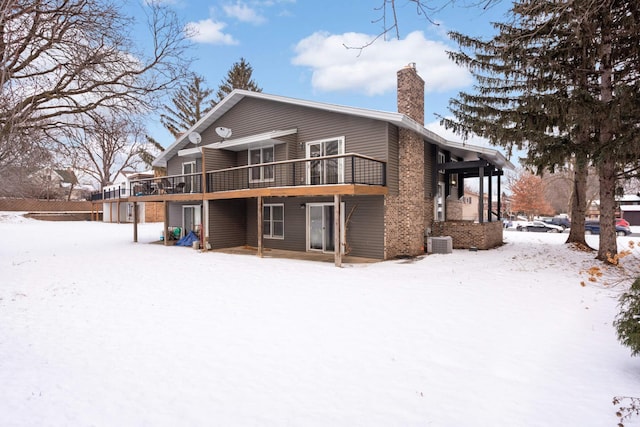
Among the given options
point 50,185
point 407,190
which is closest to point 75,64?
point 407,190

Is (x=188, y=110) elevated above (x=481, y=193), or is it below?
above

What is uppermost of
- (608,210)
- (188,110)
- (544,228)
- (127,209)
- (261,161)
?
(188,110)

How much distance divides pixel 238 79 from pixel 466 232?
29976 mm

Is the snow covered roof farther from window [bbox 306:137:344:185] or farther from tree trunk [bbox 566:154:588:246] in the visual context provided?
tree trunk [bbox 566:154:588:246]

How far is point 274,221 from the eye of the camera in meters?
15.5

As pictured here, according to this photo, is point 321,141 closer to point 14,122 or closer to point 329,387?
point 14,122

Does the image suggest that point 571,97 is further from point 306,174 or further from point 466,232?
point 306,174

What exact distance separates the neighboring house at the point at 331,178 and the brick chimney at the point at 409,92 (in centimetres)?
4

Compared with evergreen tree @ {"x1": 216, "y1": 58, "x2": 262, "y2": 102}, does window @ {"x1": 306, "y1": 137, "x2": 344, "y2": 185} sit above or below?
below

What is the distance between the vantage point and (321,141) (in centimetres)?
1351

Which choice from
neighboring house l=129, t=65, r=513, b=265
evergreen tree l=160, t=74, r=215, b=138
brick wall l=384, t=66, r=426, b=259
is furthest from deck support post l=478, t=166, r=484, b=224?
evergreen tree l=160, t=74, r=215, b=138

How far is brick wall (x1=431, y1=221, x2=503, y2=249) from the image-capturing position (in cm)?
1477

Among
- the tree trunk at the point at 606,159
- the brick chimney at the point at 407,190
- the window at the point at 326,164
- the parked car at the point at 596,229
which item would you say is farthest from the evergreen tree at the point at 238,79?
the parked car at the point at 596,229

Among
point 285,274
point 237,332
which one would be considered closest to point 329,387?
point 237,332
